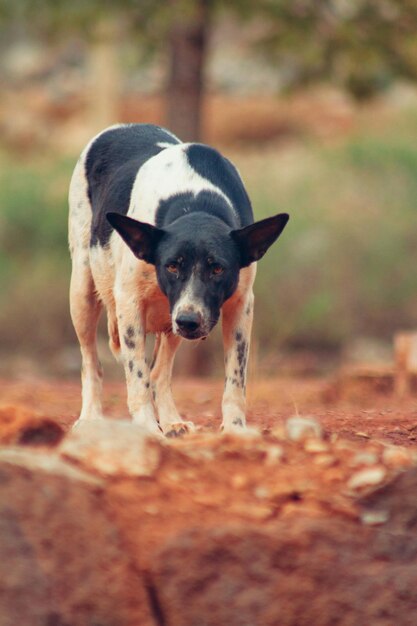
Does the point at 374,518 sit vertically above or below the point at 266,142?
below

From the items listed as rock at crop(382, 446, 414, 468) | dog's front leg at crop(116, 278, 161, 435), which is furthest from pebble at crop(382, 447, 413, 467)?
dog's front leg at crop(116, 278, 161, 435)

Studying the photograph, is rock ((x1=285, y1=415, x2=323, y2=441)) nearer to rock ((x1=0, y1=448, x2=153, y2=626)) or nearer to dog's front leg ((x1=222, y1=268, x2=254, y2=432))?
rock ((x1=0, y1=448, x2=153, y2=626))

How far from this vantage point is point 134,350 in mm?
6762

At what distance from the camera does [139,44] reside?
15156 millimetres

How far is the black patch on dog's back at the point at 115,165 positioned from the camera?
717 centimetres

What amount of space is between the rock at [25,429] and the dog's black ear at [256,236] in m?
1.61

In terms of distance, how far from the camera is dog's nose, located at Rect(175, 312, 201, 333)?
6.05 metres

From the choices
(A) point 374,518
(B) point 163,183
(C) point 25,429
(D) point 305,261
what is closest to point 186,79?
(D) point 305,261

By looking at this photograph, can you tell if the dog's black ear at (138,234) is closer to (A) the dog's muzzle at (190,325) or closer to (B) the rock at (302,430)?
(A) the dog's muzzle at (190,325)

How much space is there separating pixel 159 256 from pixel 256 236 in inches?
18.5

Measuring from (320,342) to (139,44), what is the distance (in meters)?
6.41

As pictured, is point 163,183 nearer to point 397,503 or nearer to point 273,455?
point 273,455

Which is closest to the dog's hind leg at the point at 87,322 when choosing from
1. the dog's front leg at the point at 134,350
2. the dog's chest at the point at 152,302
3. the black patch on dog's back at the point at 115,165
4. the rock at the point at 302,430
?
the black patch on dog's back at the point at 115,165

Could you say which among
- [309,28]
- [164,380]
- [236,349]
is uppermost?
[309,28]
